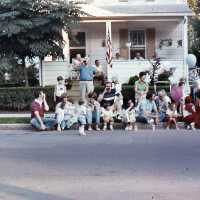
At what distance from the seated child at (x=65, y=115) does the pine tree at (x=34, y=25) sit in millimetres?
5703

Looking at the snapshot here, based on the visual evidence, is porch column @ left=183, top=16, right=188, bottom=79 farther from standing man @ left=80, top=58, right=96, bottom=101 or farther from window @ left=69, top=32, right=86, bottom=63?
standing man @ left=80, top=58, right=96, bottom=101

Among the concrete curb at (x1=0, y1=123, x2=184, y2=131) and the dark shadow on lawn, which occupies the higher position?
the concrete curb at (x1=0, y1=123, x2=184, y2=131)

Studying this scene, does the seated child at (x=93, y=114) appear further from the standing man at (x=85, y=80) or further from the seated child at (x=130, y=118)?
the standing man at (x=85, y=80)

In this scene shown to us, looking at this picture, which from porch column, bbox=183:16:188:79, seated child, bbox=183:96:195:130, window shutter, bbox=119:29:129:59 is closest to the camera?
seated child, bbox=183:96:195:130

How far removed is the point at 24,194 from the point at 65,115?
10299 mm

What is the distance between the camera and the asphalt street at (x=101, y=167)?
367 inches

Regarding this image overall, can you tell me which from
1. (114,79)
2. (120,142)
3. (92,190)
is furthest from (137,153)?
(114,79)

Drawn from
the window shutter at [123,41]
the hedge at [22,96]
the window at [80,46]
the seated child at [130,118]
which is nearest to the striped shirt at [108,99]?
the seated child at [130,118]

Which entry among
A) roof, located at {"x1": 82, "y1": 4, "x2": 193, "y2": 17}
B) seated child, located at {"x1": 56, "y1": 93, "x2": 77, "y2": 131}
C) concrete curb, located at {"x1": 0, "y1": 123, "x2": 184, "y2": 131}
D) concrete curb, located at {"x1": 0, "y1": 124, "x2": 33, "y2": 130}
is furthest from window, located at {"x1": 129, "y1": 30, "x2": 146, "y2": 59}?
seated child, located at {"x1": 56, "y1": 93, "x2": 77, "y2": 131}

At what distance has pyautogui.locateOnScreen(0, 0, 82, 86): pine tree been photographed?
24.6 metres

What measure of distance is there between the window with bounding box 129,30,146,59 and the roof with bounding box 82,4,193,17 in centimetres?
135

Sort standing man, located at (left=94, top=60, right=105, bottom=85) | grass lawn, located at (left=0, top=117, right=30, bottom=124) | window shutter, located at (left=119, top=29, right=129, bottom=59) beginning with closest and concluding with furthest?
grass lawn, located at (left=0, top=117, right=30, bottom=124)
standing man, located at (left=94, top=60, right=105, bottom=85)
window shutter, located at (left=119, top=29, right=129, bottom=59)

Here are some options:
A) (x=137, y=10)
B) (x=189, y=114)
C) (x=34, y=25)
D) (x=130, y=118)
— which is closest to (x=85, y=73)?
(x=34, y=25)

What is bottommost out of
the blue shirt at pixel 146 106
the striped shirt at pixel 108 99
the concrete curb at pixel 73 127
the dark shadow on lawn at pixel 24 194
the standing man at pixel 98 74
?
the dark shadow on lawn at pixel 24 194
